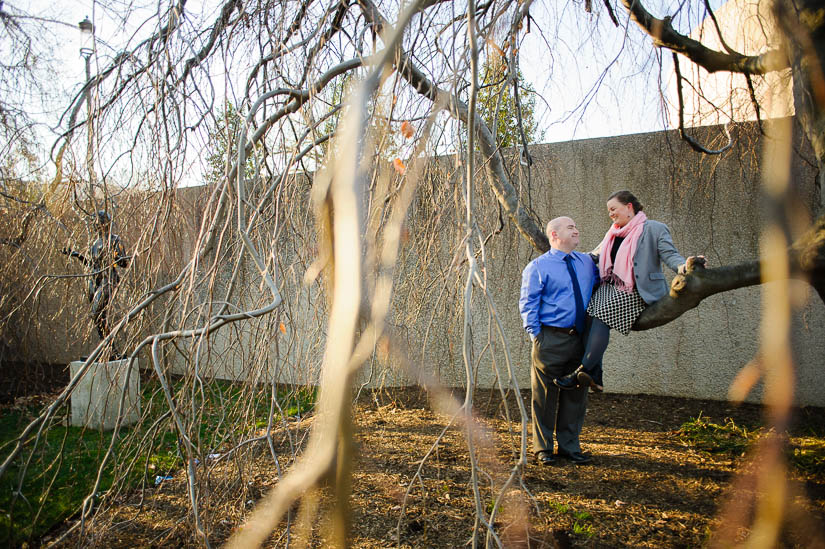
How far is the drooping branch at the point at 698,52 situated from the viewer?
8.21 ft

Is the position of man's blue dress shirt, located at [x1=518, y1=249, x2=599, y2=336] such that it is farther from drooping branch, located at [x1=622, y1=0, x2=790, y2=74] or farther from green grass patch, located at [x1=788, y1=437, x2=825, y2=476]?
green grass patch, located at [x1=788, y1=437, x2=825, y2=476]

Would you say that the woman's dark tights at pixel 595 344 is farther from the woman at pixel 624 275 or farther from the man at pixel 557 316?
the man at pixel 557 316

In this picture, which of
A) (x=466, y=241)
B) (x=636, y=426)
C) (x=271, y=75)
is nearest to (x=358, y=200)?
(x=466, y=241)

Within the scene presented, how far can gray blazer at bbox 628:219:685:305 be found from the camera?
252 centimetres

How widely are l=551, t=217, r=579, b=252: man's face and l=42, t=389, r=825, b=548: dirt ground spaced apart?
3.61ft

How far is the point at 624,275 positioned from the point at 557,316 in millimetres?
454

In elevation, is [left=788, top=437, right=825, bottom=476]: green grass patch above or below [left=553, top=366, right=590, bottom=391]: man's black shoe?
below

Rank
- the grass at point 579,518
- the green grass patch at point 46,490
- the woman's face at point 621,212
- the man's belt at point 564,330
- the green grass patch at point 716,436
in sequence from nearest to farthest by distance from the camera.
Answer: the grass at point 579,518 → the green grass patch at point 46,490 → the woman's face at point 621,212 → the man's belt at point 564,330 → the green grass patch at point 716,436

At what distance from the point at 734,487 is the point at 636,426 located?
1232mm

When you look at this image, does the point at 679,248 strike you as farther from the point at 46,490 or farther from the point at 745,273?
the point at 46,490

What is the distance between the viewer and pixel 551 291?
2896 mm

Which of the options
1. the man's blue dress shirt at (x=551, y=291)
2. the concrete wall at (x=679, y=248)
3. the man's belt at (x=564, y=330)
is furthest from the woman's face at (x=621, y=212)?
the concrete wall at (x=679, y=248)

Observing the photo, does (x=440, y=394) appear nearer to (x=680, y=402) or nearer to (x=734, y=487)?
(x=734, y=487)

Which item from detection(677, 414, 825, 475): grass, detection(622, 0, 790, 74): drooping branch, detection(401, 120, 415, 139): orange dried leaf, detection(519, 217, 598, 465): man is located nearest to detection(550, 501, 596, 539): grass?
detection(519, 217, 598, 465): man
